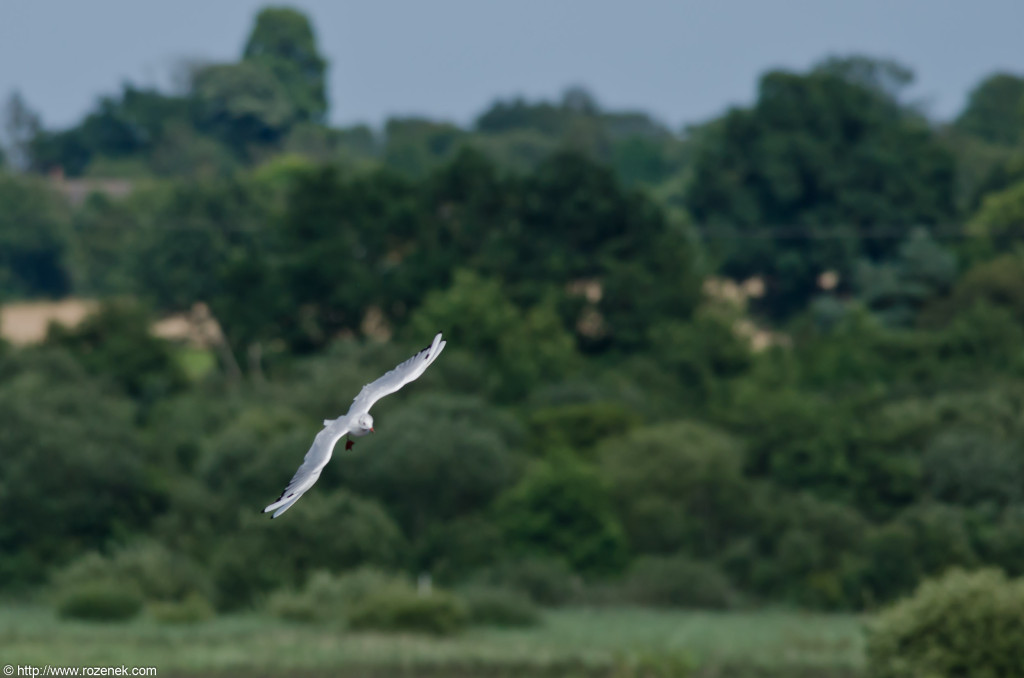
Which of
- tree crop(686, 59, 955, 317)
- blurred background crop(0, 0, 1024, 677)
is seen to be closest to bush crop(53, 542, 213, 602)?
blurred background crop(0, 0, 1024, 677)

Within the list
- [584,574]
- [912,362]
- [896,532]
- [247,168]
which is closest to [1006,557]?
[896,532]

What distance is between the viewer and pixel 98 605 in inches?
2121

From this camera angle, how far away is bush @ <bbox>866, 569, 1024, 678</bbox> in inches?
1465

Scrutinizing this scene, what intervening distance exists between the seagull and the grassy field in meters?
27.4

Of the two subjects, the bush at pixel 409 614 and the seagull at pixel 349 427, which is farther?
the bush at pixel 409 614

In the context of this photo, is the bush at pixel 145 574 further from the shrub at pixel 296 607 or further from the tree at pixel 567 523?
the tree at pixel 567 523

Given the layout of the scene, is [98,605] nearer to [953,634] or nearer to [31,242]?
[953,634]

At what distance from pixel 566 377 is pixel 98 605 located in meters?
32.2

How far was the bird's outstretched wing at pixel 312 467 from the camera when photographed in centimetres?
1507

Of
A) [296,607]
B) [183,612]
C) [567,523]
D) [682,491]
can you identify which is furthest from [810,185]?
[183,612]

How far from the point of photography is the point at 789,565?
61.5 m

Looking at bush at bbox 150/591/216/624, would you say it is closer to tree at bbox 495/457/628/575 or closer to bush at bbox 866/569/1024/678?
tree at bbox 495/457/628/575

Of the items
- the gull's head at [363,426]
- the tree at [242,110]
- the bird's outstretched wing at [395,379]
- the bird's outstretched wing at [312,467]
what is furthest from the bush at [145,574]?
the tree at [242,110]

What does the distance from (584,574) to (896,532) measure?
9618mm
